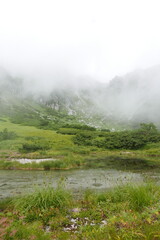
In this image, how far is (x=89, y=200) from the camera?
1401cm

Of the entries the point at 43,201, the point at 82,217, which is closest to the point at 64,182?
the point at 43,201

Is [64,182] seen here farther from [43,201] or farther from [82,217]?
[82,217]

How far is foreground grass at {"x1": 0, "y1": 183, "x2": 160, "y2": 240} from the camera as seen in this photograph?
318 inches

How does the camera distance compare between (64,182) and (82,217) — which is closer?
(82,217)

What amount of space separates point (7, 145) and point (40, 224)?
63162 mm

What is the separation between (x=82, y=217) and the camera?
35.6 ft

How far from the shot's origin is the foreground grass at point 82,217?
318 inches

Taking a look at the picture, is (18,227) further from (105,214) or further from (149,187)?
(149,187)

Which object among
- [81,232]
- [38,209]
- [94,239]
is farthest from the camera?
[38,209]

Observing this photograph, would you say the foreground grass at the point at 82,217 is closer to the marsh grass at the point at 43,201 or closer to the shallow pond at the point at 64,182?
the marsh grass at the point at 43,201

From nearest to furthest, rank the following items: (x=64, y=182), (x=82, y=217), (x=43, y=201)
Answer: (x=82, y=217), (x=43, y=201), (x=64, y=182)

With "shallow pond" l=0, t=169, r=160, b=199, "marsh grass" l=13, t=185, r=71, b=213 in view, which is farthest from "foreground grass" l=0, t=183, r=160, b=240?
"shallow pond" l=0, t=169, r=160, b=199

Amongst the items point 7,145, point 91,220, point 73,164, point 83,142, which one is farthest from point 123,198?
point 83,142

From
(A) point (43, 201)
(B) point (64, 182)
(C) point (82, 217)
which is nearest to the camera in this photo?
(C) point (82, 217)
